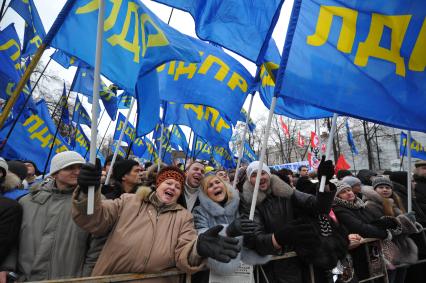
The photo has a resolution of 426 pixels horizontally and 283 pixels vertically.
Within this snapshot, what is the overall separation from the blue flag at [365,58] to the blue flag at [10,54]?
186 inches

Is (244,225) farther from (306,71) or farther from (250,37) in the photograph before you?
(250,37)

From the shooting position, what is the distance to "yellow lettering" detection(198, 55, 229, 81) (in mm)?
5245

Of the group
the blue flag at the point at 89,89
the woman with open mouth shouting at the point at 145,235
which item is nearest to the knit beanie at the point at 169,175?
the woman with open mouth shouting at the point at 145,235

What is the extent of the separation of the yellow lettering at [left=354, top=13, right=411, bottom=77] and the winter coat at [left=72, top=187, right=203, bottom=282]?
237 cm

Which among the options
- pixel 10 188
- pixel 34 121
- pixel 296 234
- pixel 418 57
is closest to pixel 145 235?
pixel 296 234

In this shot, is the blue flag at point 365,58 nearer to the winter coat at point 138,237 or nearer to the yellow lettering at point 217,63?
the winter coat at point 138,237

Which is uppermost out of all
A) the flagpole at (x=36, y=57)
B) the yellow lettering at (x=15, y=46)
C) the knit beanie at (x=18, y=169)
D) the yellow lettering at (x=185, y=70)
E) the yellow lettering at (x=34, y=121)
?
the yellow lettering at (x=15, y=46)

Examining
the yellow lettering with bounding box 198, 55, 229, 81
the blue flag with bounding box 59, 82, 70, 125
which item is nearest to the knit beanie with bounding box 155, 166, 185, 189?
the yellow lettering with bounding box 198, 55, 229, 81

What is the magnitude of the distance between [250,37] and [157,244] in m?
3.27

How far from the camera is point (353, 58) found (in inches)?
114

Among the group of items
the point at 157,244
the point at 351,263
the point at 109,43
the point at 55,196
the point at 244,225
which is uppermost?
the point at 109,43

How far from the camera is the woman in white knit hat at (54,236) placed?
2.23 meters

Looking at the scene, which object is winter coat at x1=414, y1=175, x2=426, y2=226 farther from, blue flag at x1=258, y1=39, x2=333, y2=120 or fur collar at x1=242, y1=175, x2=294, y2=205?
fur collar at x1=242, y1=175, x2=294, y2=205

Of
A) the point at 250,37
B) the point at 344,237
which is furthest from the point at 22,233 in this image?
the point at 250,37
